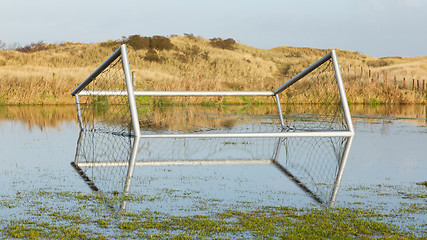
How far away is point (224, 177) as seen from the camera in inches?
279

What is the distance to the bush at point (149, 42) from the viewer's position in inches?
2589

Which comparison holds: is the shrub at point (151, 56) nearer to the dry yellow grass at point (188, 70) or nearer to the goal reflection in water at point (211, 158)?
the dry yellow grass at point (188, 70)

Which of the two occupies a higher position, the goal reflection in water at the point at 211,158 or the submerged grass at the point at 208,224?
the submerged grass at the point at 208,224

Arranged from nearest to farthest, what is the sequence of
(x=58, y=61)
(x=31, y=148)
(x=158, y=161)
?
(x=158, y=161) < (x=31, y=148) < (x=58, y=61)

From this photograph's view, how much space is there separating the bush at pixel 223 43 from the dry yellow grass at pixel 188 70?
3.20 ft

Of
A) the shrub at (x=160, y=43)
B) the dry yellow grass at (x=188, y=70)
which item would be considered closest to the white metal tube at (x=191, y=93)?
the dry yellow grass at (x=188, y=70)

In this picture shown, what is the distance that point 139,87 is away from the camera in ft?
107

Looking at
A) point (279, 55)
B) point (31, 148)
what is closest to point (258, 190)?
point (31, 148)

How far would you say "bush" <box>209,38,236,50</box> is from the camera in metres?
76.1

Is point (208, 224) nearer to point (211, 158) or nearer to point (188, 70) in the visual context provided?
point (211, 158)

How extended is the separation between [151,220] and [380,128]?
1188 cm

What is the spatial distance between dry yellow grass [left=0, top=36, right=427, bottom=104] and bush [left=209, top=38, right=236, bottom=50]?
0.98 m

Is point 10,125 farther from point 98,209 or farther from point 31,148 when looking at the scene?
point 98,209

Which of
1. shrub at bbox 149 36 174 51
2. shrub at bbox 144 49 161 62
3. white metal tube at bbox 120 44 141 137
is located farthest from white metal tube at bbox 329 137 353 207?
shrub at bbox 149 36 174 51
